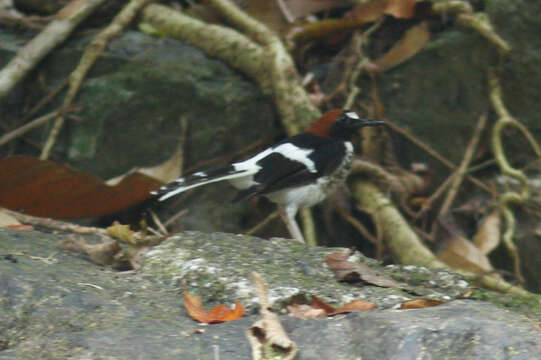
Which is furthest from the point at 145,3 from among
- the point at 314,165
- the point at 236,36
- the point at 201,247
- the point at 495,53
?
the point at 201,247

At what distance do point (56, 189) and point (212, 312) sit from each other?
69.4 inches

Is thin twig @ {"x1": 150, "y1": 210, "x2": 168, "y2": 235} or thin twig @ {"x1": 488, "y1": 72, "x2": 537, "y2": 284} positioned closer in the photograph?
thin twig @ {"x1": 150, "y1": 210, "x2": 168, "y2": 235}

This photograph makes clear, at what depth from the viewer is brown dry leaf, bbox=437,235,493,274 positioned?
4.02m

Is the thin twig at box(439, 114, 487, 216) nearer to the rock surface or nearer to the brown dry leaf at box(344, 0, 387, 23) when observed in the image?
the brown dry leaf at box(344, 0, 387, 23)

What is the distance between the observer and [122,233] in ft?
9.98

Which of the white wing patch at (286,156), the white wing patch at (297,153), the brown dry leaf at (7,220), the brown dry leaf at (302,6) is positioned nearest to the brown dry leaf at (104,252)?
the brown dry leaf at (7,220)

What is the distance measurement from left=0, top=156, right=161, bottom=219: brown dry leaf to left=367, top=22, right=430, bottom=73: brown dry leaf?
185cm

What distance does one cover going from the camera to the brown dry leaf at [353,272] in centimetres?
261

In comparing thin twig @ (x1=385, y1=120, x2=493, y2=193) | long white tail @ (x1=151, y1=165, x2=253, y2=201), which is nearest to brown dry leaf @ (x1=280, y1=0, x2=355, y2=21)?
thin twig @ (x1=385, y1=120, x2=493, y2=193)

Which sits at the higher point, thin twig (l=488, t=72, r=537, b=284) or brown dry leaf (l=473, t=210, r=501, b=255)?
thin twig (l=488, t=72, r=537, b=284)

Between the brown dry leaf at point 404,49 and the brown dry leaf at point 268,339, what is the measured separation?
3.15 metres

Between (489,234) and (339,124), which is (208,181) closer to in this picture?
(339,124)

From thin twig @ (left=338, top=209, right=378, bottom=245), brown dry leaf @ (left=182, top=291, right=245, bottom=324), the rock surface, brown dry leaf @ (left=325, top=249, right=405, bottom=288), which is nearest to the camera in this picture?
the rock surface

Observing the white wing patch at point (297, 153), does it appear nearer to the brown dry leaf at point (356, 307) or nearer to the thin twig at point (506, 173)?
the thin twig at point (506, 173)
